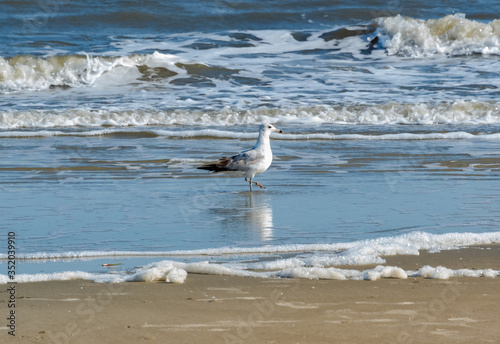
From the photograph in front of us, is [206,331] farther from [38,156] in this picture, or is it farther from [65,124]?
[65,124]

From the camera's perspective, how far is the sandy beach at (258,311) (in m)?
3.36

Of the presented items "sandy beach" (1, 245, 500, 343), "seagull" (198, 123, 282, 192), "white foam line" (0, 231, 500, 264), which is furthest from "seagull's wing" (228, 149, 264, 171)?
"sandy beach" (1, 245, 500, 343)

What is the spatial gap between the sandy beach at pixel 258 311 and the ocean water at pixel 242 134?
0.69ft

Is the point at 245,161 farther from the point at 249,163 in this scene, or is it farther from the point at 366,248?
the point at 366,248

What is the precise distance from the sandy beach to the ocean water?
210mm

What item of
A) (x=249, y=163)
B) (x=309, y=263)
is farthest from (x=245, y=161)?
(x=309, y=263)

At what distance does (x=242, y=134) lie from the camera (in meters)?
10.9

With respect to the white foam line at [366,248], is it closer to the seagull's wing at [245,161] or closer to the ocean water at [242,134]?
the ocean water at [242,134]

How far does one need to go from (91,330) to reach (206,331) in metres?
0.51

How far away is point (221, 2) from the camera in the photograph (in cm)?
2462

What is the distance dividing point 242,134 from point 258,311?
7.27 metres

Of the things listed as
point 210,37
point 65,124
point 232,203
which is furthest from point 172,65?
point 232,203

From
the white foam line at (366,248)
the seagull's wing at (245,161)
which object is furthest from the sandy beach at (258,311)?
the seagull's wing at (245,161)

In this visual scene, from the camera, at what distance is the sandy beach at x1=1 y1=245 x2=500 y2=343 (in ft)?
11.0
